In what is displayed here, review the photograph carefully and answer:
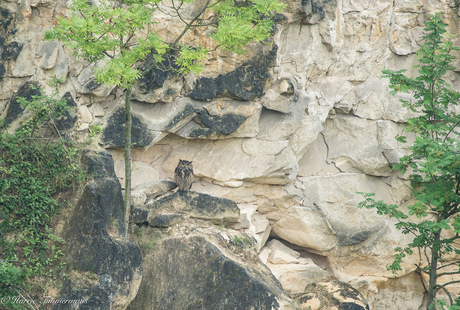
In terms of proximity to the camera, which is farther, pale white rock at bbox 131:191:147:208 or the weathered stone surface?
the weathered stone surface

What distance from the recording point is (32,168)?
344 inches

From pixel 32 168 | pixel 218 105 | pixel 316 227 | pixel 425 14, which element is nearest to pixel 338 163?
pixel 316 227

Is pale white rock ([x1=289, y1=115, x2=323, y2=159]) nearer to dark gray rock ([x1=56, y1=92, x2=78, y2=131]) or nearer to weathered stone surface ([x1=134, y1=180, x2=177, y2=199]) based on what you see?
weathered stone surface ([x1=134, y1=180, x2=177, y2=199])

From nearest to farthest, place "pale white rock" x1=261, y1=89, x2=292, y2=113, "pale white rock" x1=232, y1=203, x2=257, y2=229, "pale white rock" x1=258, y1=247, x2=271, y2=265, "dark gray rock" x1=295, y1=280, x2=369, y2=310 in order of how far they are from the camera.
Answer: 1. "dark gray rock" x1=295, y1=280, x2=369, y2=310
2. "pale white rock" x1=232, y1=203, x2=257, y2=229
3. "pale white rock" x1=261, y1=89, x2=292, y2=113
4. "pale white rock" x1=258, y1=247, x2=271, y2=265

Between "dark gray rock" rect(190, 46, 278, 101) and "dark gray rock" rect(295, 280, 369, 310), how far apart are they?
13.9 ft

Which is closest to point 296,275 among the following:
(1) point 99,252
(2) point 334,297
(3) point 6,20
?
(2) point 334,297

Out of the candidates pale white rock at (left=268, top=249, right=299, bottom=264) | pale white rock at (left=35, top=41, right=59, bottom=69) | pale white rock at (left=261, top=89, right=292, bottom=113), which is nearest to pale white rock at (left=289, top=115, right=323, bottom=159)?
pale white rock at (left=261, top=89, right=292, bottom=113)

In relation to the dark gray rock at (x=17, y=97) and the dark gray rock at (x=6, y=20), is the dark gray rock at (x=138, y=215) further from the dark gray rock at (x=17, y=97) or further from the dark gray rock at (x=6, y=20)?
the dark gray rock at (x=6, y=20)

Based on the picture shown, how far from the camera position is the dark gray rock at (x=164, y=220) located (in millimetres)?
9609

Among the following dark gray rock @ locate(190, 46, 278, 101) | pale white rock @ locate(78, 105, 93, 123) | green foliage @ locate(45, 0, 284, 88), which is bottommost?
pale white rock @ locate(78, 105, 93, 123)

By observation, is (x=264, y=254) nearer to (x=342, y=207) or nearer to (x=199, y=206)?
(x=342, y=207)

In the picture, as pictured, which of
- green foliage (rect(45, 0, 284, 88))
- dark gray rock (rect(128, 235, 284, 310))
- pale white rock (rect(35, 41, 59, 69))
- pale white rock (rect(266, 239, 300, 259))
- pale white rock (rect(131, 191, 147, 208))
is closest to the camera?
green foliage (rect(45, 0, 284, 88))

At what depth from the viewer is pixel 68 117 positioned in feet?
30.8

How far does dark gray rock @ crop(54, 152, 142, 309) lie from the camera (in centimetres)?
805
